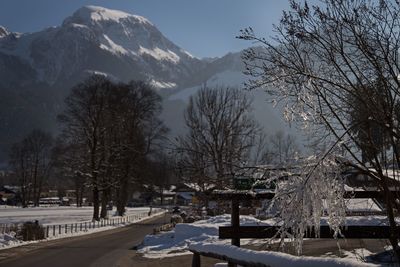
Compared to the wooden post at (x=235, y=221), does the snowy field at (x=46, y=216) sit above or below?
below

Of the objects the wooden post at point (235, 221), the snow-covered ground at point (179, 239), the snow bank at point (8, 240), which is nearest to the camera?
the wooden post at point (235, 221)

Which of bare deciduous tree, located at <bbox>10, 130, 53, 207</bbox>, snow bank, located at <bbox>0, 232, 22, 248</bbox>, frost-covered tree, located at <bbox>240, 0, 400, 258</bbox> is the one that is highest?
bare deciduous tree, located at <bbox>10, 130, 53, 207</bbox>

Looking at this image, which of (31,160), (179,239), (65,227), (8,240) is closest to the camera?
(179,239)

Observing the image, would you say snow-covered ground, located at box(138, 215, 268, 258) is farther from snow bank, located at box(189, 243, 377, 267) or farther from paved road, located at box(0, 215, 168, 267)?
snow bank, located at box(189, 243, 377, 267)

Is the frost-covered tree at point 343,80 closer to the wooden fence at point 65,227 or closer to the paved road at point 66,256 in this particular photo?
the paved road at point 66,256

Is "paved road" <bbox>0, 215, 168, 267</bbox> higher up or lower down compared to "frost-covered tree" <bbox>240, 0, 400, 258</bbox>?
lower down

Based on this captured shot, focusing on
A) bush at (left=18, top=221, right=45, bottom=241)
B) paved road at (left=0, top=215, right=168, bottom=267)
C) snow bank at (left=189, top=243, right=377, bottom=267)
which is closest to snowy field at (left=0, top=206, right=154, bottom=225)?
bush at (left=18, top=221, right=45, bottom=241)

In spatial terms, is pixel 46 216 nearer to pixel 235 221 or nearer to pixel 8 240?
pixel 8 240

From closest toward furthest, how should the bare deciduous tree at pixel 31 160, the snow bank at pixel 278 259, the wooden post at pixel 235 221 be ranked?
the snow bank at pixel 278 259, the wooden post at pixel 235 221, the bare deciduous tree at pixel 31 160

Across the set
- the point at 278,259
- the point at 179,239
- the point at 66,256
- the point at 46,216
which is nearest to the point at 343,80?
the point at 278,259

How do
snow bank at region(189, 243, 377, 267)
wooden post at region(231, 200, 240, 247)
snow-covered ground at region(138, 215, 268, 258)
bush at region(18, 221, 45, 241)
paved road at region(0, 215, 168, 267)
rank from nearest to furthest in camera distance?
1. snow bank at region(189, 243, 377, 267)
2. wooden post at region(231, 200, 240, 247)
3. paved road at region(0, 215, 168, 267)
4. snow-covered ground at region(138, 215, 268, 258)
5. bush at region(18, 221, 45, 241)

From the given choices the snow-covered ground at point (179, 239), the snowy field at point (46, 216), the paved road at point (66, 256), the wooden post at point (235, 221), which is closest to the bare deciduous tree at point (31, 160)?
the snowy field at point (46, 216)

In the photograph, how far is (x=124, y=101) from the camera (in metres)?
58.0

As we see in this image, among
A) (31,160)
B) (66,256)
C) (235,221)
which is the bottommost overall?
(66,256)
